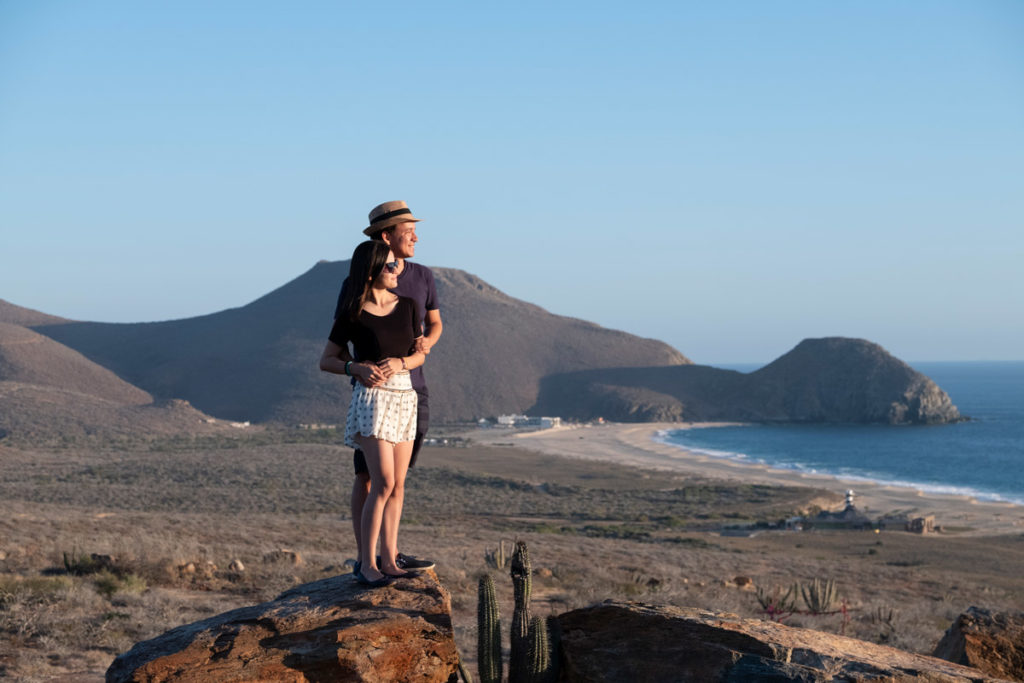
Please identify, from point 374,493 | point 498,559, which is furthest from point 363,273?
point 498,559

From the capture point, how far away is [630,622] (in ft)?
17.0

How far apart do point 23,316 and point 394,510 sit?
135628mm

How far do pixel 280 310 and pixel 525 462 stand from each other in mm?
80253

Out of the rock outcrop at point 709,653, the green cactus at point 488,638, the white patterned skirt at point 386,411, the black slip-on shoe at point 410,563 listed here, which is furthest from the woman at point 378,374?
the rock outcrop at point 709,653

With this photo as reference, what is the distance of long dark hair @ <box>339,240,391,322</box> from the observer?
16.6ft

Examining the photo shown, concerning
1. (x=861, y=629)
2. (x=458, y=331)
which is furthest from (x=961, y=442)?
(x=861, y=629)

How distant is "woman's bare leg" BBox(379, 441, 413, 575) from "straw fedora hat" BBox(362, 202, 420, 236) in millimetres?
1260

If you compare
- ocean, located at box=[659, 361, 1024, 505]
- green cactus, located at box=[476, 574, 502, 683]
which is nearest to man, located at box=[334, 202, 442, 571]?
green cactus, located at box=[476, 574, 502, 683]

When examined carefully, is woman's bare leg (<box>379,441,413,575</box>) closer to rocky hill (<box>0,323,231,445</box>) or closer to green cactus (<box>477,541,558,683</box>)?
green cactus (<box>477,541,558,683</box>)

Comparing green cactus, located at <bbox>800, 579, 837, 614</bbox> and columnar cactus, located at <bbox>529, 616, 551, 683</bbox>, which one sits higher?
columnar cactus, located at <bbox>529, 616, 551, 683</bbox>

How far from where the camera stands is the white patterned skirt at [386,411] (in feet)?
16.5

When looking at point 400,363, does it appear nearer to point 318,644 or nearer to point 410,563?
point 410,563

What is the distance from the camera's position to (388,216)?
5258 millimetres

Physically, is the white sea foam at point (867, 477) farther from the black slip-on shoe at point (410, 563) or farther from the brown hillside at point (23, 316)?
the brown hillside at point (23, 316)
